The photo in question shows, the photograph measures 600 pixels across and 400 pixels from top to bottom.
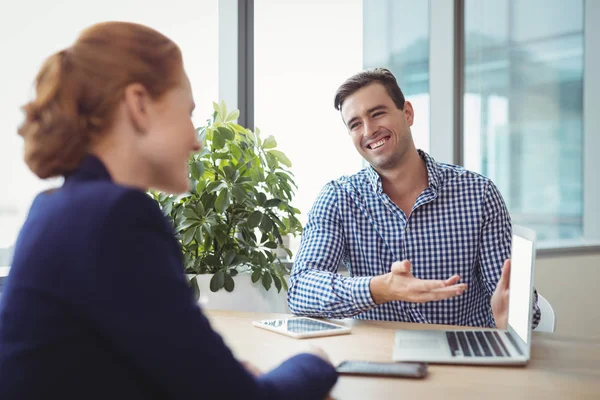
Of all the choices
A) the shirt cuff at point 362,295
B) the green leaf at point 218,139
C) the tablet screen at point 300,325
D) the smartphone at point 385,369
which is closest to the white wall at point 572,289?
the green leaf at point 218,139

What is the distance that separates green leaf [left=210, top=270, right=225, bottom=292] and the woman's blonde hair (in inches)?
66.5

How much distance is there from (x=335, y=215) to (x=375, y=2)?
2113mm

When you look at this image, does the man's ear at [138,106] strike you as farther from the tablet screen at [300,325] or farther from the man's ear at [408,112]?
the man's ear at [408,112]

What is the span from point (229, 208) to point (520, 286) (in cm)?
152

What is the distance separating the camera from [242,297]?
2.67 metres

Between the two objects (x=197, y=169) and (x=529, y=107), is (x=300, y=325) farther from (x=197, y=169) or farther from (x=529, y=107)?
(x=529, y=107)

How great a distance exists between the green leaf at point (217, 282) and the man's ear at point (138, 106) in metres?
1.72

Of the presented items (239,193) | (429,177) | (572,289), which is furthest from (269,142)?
(572,289)

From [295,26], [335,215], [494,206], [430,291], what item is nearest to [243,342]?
[430,291]

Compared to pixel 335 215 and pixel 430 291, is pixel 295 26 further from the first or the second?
pixel 430 291

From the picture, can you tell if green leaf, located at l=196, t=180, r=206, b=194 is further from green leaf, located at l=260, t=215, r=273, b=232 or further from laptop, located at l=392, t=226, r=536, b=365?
laptop, located at l=392, t=226, r=536, b=365

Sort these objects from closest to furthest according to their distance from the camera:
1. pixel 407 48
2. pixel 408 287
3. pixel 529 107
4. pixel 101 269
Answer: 1. pixel 101 269
2. pixel 408 287
3. pixel 407 48
4. pixel 529 107

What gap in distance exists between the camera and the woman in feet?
2.39

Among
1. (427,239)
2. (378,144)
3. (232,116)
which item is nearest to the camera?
(427,239)
